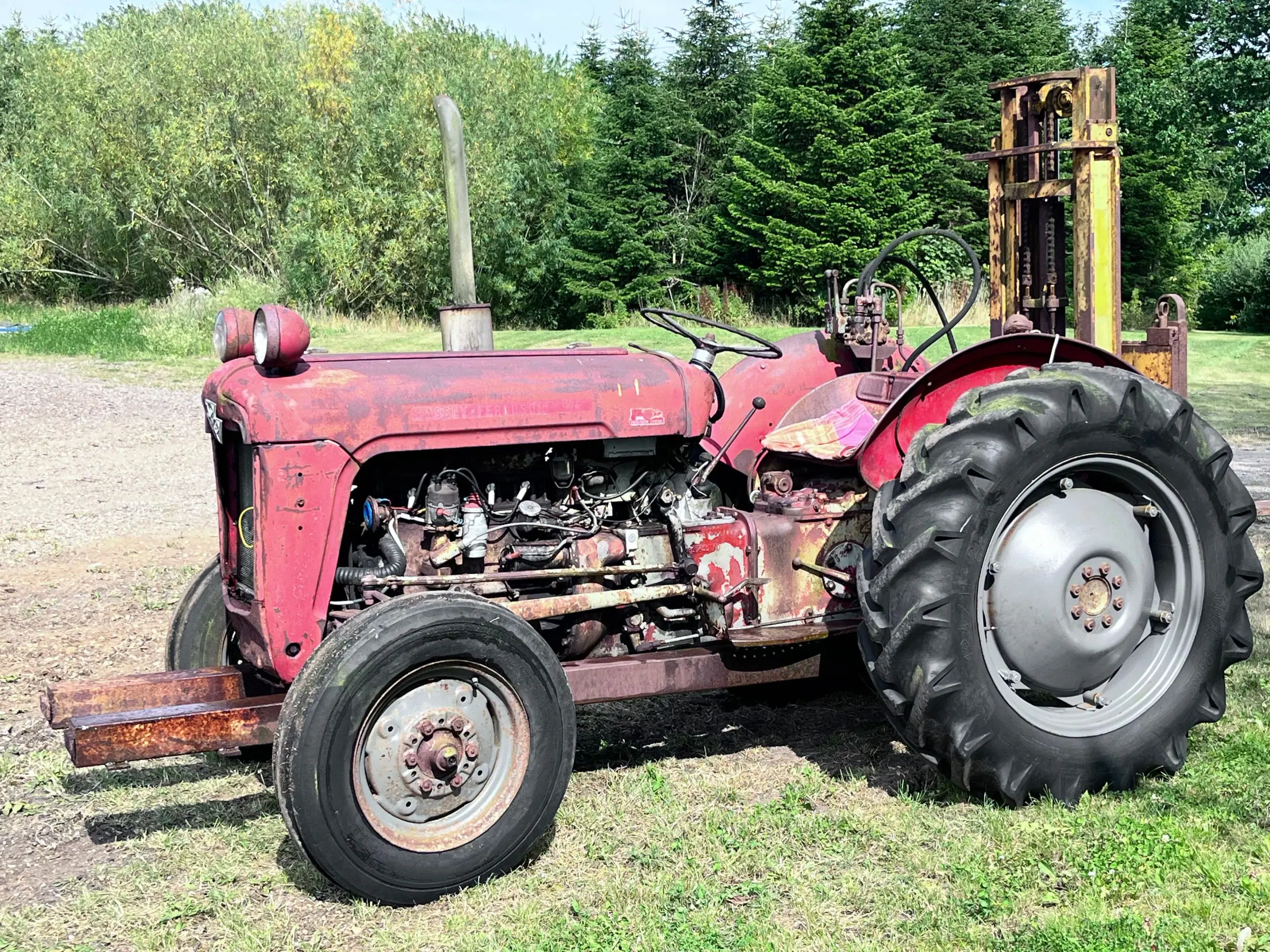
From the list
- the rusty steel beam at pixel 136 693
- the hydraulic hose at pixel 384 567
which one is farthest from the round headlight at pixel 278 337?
the rusty steel beam at pixel 136 693

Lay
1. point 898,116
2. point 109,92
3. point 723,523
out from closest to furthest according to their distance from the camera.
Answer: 1. point 723,523
2. point 898,116
3. point 109,92

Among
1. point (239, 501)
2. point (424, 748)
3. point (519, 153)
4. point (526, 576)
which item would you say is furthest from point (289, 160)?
point (424, 748)

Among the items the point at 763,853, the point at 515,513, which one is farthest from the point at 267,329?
the point at 763,853

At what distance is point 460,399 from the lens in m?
3.97

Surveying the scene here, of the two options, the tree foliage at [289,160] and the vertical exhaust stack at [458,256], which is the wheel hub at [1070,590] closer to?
the vertical exhaust stack at [458,256]

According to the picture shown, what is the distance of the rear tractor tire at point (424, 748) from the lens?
334cm

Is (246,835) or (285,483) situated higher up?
(285,483)

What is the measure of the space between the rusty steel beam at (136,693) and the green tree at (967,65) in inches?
1129

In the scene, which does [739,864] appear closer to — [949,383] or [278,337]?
[949,383]

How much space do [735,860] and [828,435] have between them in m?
1.63

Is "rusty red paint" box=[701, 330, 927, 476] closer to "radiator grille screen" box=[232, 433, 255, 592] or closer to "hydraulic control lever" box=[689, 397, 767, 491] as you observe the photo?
"hydraulic control lever" box=[689, 397, 767, 491]

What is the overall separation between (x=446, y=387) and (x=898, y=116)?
24.8 m

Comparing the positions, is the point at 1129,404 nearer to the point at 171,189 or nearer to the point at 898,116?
the point at 898,116

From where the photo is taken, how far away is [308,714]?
3.32m
